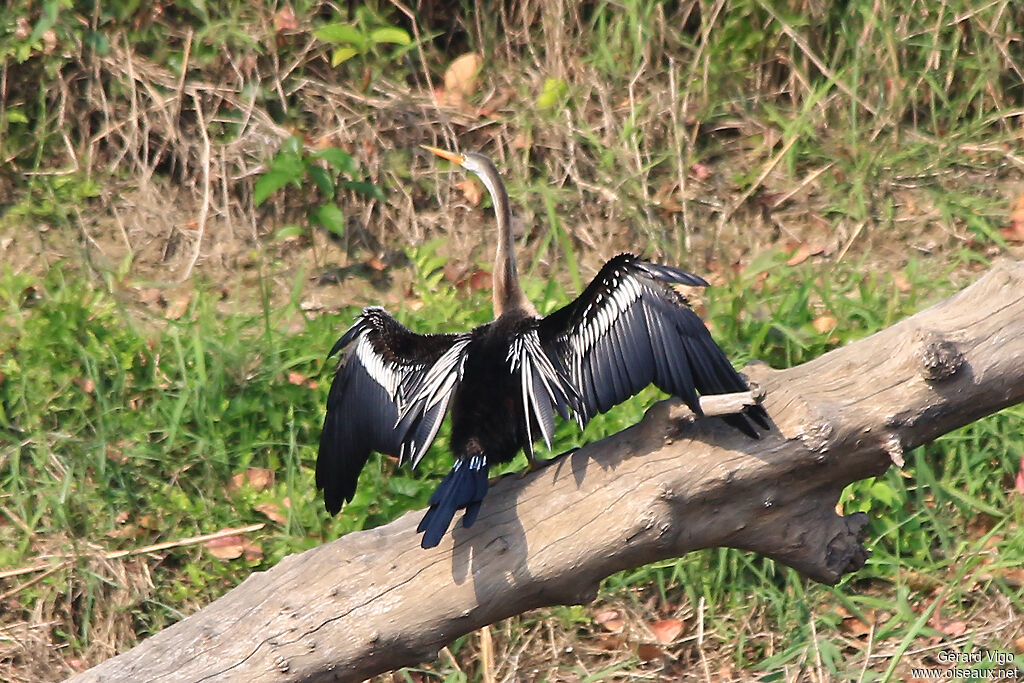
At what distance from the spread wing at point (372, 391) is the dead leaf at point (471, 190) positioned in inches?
80.3

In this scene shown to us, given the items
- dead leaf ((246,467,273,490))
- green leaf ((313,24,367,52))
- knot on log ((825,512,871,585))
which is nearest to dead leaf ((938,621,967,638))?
knot on log ((825,512,871,585))

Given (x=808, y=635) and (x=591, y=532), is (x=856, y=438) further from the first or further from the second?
(x=808, y=635)

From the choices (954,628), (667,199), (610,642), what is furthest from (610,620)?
(667,199)

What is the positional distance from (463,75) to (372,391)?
8.90 feet

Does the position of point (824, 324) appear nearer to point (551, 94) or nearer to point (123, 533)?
point (551, 94)

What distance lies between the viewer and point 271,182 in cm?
512

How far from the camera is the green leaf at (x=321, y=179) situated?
17.2 ft

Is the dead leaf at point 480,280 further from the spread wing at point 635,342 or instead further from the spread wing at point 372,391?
the spread wing at point 635,342

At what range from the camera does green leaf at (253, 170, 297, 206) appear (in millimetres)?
5098

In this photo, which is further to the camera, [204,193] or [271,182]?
[204,193]

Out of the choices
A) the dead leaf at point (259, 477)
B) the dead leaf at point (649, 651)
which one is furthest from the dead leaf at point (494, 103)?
the dead leaf at point (649, 651)

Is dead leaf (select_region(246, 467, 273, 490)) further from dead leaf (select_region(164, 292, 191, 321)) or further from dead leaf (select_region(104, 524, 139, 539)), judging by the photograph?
dead leaf (select_region(164, 292, 191, 321))

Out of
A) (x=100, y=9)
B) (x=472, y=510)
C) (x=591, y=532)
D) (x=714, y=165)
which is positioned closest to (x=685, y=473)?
(x=591, y=532)

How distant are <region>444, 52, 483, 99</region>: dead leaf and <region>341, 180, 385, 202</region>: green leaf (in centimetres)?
71
